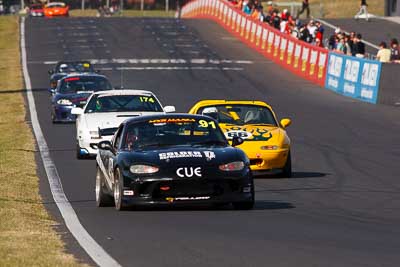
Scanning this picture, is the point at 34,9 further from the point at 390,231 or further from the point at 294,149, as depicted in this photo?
the point at 390,231

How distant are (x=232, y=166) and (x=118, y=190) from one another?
A: 1328mm

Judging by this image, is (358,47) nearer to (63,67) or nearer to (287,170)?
(63,67)

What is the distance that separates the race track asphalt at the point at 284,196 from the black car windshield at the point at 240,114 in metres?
1.04

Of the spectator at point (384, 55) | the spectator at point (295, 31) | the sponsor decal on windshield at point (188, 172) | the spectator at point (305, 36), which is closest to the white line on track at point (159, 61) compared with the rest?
the spectator at point (295, 31)

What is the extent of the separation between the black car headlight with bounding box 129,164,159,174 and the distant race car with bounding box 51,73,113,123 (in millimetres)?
17307

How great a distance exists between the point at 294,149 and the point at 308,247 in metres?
13.4

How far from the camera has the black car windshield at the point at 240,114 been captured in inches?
803

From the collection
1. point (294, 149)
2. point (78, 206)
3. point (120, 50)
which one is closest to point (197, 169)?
point (78, 206)

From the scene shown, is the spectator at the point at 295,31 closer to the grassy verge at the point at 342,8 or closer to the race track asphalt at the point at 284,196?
the race track asphalt at the point at 284,196

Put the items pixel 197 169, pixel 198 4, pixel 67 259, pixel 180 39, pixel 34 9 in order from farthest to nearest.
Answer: pixel 34 9 → pixel 198 4 → pixel 180 39 → pixel 197 169 → pixel 67 259

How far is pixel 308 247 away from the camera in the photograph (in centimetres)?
1090

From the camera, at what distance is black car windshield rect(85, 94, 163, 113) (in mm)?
23266

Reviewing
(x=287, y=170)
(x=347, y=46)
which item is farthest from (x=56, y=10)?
(x=287, y=170)

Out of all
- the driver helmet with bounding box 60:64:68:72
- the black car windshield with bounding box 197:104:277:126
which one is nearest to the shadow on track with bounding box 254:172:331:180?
the black car windshield with bounding box 197:104:277:126
